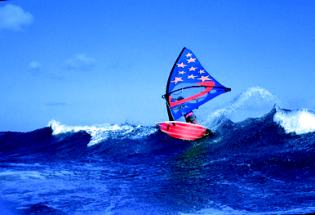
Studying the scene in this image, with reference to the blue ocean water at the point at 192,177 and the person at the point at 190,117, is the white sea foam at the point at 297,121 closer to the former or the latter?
the blue ocean water at the point at 192,177

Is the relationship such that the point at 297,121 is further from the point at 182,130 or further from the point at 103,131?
the point at 103,131

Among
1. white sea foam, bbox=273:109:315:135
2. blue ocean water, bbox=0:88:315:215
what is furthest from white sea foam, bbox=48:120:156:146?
white sea foam, bbox=273:109:315:135

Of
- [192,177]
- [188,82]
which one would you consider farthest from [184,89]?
[192,177]

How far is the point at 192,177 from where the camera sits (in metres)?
6.47

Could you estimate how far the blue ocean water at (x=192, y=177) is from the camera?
177 inches

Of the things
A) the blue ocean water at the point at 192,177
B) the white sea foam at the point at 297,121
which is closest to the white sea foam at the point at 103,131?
the blue ocean water at the point at 192,177

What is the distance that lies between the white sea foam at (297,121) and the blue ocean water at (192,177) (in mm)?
25

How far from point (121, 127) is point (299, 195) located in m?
13.1

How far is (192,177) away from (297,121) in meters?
4.80

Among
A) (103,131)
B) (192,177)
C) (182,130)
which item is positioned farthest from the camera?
(103,131)

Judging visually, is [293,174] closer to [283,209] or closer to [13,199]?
[283,209]

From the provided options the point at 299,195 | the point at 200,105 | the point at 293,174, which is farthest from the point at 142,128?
the point at 299,195

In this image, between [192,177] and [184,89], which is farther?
[184,89]

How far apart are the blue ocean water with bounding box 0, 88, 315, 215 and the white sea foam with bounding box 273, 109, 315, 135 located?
0.03 m
